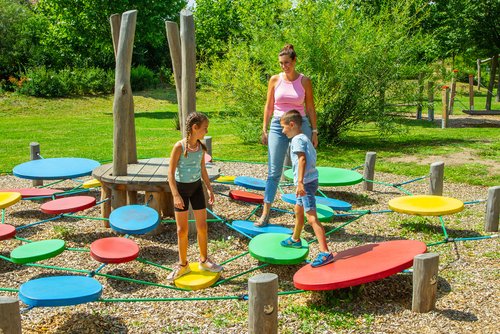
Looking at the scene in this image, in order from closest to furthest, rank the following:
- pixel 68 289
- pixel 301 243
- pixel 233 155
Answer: pixel 68 289, pixel 301 243, pixel 233 155

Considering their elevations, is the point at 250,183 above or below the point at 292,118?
below

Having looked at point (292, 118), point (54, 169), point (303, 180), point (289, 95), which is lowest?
point (54, 169)

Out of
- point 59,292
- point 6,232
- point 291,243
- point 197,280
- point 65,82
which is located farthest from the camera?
point 65,82

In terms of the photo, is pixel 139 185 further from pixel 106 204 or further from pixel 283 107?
pixel 283 107

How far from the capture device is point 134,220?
230 inches

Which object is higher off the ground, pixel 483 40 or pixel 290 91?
pixel 483 40

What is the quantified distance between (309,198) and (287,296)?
3.17 ft

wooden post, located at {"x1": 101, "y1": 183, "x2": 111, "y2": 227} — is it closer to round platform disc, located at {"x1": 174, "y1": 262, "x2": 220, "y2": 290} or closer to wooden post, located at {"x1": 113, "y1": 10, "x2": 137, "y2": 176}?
wooden post, located at {"x1": 113, "y1": 10, "x2": 137, "y2": 176}

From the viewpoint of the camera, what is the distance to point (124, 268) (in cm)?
568

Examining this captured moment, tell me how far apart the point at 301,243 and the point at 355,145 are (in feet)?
28.9

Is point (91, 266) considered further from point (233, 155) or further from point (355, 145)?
point (355, 145)

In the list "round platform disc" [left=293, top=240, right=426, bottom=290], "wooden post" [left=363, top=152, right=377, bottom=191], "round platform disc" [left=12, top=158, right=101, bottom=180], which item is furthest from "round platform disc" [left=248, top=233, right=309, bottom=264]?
"wooden post" [left=363, top=152, right=377, bottom=191]

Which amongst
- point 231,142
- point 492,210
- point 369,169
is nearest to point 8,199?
point 369,169

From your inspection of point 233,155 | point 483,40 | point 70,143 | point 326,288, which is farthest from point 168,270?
point 483,40
